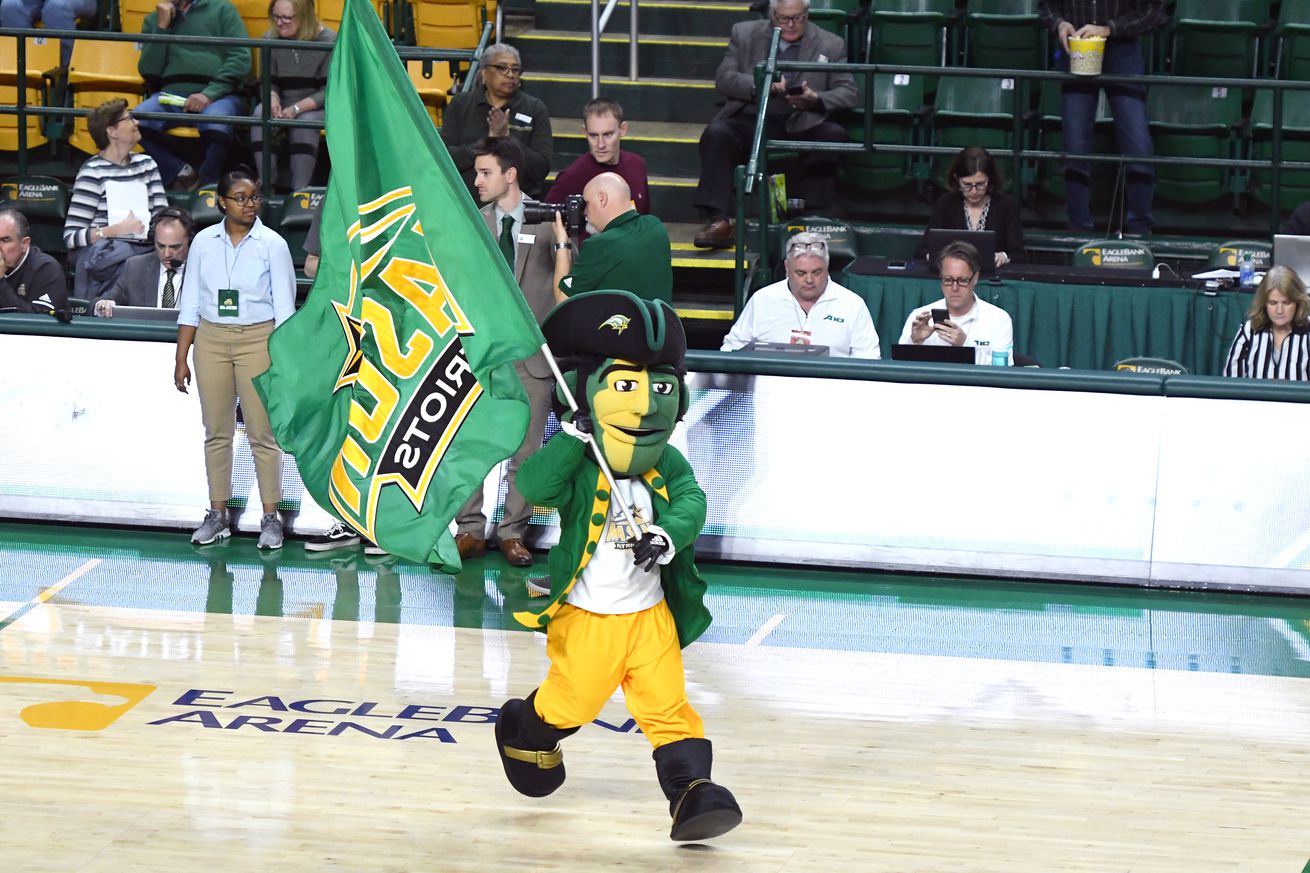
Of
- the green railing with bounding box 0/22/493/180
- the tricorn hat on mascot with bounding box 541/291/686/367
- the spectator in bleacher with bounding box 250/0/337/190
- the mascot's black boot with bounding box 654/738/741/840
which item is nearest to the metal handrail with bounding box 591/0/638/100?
the green railing with bounding box 0/22/493/180

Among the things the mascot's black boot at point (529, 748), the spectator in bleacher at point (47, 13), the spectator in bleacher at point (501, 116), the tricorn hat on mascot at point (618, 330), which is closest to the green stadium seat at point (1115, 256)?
the spectator in bleacher at point (501, 116)

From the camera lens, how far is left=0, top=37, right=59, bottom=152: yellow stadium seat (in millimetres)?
14391

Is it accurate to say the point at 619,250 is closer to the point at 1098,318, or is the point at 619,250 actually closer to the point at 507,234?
the point at 507,234

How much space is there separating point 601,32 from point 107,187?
3.67m

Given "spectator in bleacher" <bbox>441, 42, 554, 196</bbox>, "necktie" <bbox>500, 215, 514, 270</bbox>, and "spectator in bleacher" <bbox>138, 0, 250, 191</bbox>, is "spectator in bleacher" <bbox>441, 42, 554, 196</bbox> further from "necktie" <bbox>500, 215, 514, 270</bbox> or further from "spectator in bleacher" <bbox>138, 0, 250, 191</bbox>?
"spectator in bleacher" <bbox>138, 0, 250, 191</bbox>

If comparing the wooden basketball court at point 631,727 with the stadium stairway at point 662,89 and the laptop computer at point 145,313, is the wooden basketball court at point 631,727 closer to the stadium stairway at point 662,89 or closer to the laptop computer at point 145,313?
the laptop computer at point 145,313

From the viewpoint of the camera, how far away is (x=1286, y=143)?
1357cm

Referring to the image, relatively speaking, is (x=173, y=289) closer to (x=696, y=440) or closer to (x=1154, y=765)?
(x=696, y=440)

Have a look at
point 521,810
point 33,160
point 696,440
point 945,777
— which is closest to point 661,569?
point 521,810

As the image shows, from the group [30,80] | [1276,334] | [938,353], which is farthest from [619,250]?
[30,80]

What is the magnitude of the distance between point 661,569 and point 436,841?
1.08 meters

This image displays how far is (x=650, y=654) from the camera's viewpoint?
5.85 metres

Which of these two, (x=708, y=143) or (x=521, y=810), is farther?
(x=708, y=143)

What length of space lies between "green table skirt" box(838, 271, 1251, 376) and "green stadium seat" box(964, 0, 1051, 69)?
3.10 metres
